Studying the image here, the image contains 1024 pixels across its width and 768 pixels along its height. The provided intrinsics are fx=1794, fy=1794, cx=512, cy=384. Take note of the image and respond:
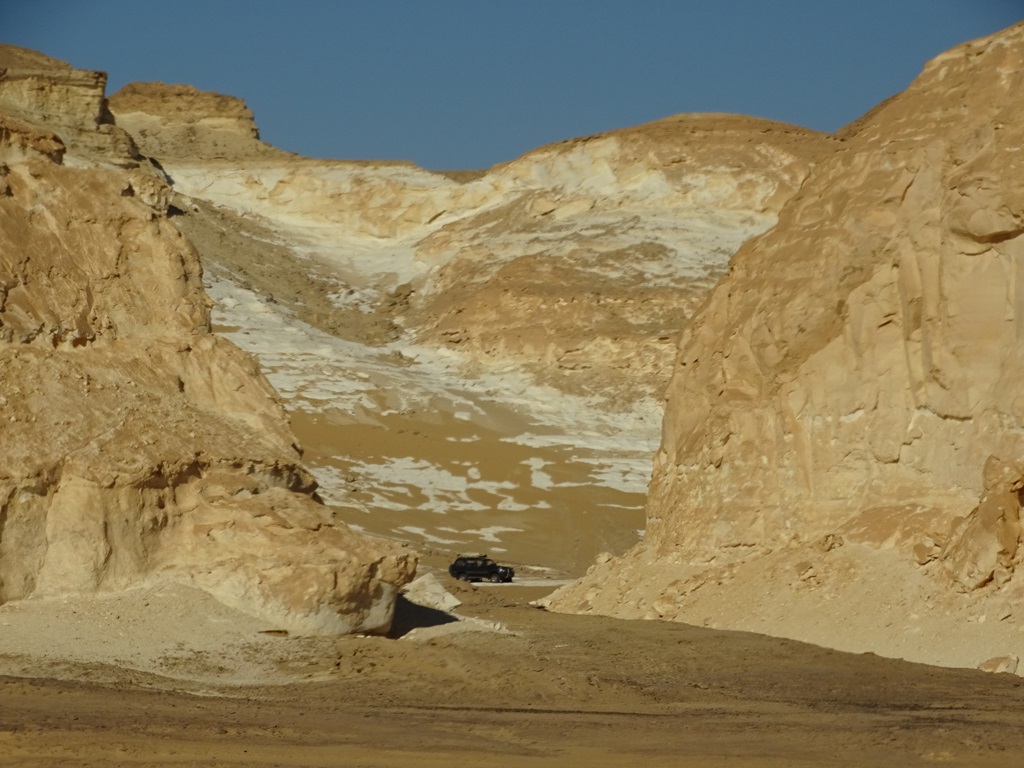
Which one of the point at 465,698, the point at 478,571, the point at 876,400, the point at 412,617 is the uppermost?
the point at 876,400

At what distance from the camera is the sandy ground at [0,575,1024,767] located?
11.9 m

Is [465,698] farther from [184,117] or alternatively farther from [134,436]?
[184,117]

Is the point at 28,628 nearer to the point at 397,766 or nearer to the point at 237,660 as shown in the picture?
the point at 237,660

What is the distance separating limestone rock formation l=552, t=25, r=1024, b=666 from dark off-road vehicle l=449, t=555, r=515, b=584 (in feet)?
27.9

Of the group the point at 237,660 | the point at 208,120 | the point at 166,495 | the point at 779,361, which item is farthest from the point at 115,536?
the point at 208,120

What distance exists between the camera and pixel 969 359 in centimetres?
2112

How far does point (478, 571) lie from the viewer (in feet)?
112

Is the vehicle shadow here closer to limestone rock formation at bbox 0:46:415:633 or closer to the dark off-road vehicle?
limestone rock formation at bbox 0:46:415:633

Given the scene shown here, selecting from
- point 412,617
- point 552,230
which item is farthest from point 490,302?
point 412,617

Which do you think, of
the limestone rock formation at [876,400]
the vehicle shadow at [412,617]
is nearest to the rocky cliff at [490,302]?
the limestone rock formation at [876,400]

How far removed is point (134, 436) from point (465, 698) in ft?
14.2

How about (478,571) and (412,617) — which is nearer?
(412,617)

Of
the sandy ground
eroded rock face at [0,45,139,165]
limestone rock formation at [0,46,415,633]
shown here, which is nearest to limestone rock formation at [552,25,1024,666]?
the sandy ground

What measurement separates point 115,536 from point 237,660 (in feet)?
6.06
